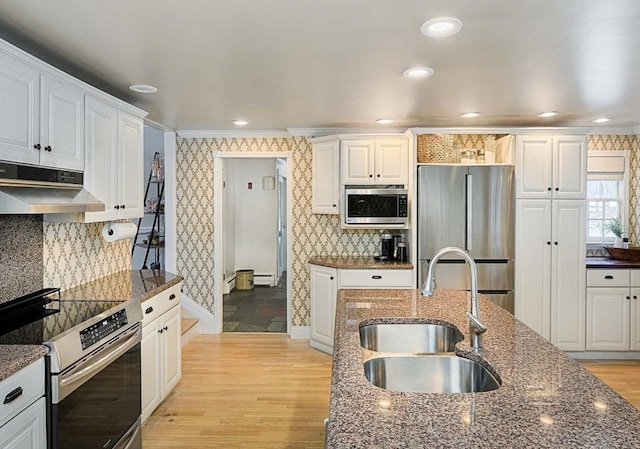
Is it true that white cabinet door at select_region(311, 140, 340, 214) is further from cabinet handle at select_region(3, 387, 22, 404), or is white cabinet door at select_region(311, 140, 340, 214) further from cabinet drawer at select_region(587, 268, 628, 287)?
cabinet handle at select_region(3, 387, 22, 404)

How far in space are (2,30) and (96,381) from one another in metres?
1.76

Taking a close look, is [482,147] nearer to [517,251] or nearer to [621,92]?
[517,251]

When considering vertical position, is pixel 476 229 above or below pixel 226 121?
below

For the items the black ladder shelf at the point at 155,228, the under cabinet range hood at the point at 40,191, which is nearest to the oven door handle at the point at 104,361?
the under cabinet range hood at the point at 40,191

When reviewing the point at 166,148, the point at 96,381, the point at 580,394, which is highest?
the point at 166,148

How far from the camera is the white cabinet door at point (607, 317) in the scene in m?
4.35

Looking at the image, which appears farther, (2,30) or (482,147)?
(482,147)

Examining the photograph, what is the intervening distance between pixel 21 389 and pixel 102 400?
0.62 m

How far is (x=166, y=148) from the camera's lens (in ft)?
16.6

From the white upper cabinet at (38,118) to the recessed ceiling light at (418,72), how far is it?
1985mm

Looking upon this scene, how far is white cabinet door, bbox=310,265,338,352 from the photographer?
4.46m

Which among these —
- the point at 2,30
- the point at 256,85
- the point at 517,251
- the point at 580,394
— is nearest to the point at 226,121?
the point at 256,85

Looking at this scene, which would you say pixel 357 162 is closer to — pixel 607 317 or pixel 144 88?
pixel 144 88

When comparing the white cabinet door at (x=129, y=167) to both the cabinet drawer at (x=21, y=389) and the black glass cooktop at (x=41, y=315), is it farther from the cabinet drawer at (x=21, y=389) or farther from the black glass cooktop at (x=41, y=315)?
the cabinet drawer at (x=21, y=389)
